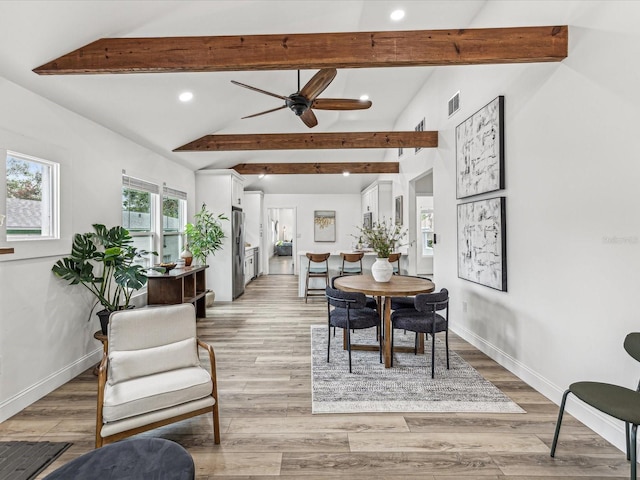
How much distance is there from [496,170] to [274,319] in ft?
11.6

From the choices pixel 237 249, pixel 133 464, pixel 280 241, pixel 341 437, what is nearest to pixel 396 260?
pixel 237 249

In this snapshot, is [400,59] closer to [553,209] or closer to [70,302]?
[553,209]

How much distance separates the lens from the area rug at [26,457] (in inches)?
72.9

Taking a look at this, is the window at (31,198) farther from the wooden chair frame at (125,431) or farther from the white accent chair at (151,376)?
the wooden chair frame at (125,431)

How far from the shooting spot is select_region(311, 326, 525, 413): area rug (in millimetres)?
2504

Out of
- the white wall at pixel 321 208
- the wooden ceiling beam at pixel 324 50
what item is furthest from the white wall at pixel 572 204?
the white wall at pixel 321 208

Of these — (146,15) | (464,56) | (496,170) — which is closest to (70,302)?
(146,15)

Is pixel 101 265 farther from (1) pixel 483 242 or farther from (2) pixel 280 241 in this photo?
(2) pixel 280 241

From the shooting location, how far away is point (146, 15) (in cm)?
244

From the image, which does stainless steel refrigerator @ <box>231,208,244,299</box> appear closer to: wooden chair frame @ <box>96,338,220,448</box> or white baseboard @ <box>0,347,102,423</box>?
white baseboard @ <box>0,347,102,423</box>

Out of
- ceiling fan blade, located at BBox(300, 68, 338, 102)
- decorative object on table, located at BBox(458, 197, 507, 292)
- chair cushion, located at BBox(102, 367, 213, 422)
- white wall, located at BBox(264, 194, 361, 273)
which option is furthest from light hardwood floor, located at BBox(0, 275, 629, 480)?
→ white wall, located at BBox(264, 194, 361, 273)

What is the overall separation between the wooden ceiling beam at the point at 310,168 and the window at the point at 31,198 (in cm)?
411

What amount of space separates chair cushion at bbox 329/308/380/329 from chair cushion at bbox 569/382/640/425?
5.68ft

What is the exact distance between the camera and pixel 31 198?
9.06 feet
